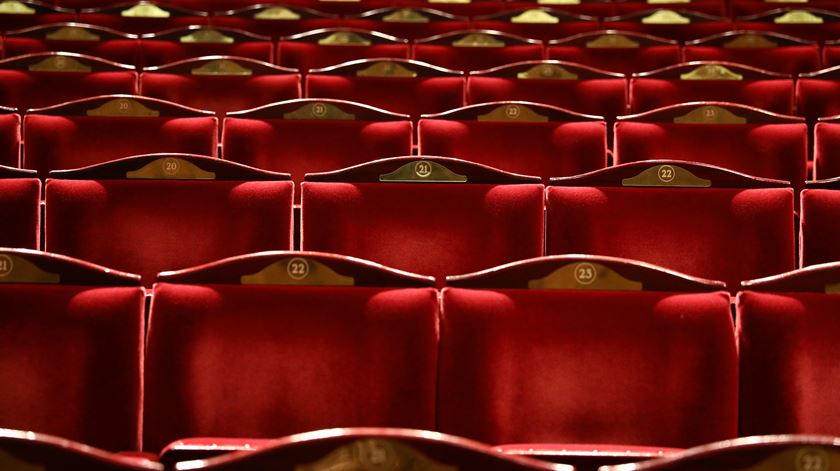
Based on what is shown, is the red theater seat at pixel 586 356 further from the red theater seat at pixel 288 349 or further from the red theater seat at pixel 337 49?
the red theater seat at pixel 337 49

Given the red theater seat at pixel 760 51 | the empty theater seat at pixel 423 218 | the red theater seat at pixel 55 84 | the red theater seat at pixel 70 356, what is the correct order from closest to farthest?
1. the red theater seat at pixel 70 356
2. the empty theater seat at pixel 423 218
3. the red theater seat at pixel 55 84
4. the red theater seat at pixel 760 51

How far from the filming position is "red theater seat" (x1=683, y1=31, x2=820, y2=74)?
807mm

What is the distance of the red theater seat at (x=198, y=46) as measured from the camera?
0.82 meters

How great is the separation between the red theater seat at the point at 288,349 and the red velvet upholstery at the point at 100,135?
25cm

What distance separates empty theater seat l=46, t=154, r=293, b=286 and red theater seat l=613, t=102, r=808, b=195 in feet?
0.82

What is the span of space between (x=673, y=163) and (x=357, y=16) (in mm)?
620

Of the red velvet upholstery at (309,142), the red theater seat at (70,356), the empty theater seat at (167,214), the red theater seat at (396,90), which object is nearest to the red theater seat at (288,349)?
the red theater seat at (70,356)

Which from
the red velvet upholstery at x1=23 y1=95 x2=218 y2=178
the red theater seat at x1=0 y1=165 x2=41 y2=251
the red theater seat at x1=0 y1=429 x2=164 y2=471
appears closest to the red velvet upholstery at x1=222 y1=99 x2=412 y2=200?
the red velvet upholstery at x1=23 y1=95 x2=218 y2=178

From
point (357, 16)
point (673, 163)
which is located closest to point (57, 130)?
point (673, 163)

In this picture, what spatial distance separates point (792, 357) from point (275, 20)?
2.46ft

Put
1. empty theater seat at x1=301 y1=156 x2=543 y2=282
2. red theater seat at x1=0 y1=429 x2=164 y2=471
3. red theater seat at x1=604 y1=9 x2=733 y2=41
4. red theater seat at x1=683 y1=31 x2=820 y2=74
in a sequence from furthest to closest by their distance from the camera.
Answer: red theater seat at x1=604 y1=9 x2=733 y2=41, red theater seat at x1=683 y1=31 x2=820 y2=74, empty theater seat at x1=301 y1=156 x2=543 y2=282, red theater seat at x1=0 y1=429 x2=164 y2=471

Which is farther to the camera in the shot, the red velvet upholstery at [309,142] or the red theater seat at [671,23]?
the red theater seat at [671,23]

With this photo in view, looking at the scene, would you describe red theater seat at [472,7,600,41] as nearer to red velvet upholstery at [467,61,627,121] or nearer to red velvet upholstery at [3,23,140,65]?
red velvet upholstery at [467,61,627,121]

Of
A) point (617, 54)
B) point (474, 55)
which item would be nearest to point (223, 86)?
point (474, 55)
